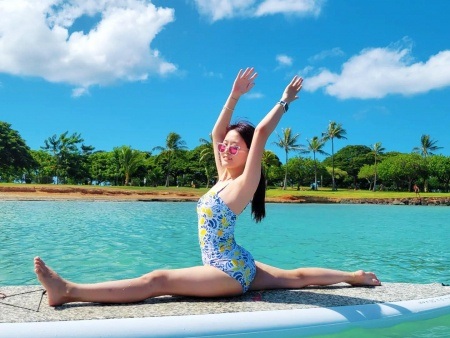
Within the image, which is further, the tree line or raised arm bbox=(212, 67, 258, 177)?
the tree line

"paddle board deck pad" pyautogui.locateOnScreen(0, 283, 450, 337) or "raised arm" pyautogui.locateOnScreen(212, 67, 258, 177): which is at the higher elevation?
"raised arm" pyautogui.locateOnScreen(212, 67, 258, 177)

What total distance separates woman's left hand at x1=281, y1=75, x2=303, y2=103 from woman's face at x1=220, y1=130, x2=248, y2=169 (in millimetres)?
429

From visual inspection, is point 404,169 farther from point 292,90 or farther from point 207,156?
point 292,90

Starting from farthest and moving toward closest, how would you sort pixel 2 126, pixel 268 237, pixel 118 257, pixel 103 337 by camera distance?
pixel 2 126 → pixel 268 237 → pixel 118 257 → pixel 103 337

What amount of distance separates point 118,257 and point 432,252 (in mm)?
7026

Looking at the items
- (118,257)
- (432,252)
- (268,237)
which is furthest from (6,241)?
(432,252)

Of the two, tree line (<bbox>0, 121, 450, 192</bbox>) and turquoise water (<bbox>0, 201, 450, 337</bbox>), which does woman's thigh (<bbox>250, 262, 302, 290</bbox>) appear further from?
tree line (<bbox>0, 121, 450, 192</bbox>)

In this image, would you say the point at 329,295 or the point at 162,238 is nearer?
the point at 329,295

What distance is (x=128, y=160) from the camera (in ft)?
198

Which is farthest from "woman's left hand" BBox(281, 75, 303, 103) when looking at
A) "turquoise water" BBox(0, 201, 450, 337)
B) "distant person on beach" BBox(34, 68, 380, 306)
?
"turquoise water" BBox(0, 201, 450, 337)

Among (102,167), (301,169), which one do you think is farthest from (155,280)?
(301,169)

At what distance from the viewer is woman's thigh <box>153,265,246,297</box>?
3.10 m

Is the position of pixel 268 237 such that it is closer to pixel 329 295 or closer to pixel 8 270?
pixel 8 270

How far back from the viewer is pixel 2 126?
176ft
